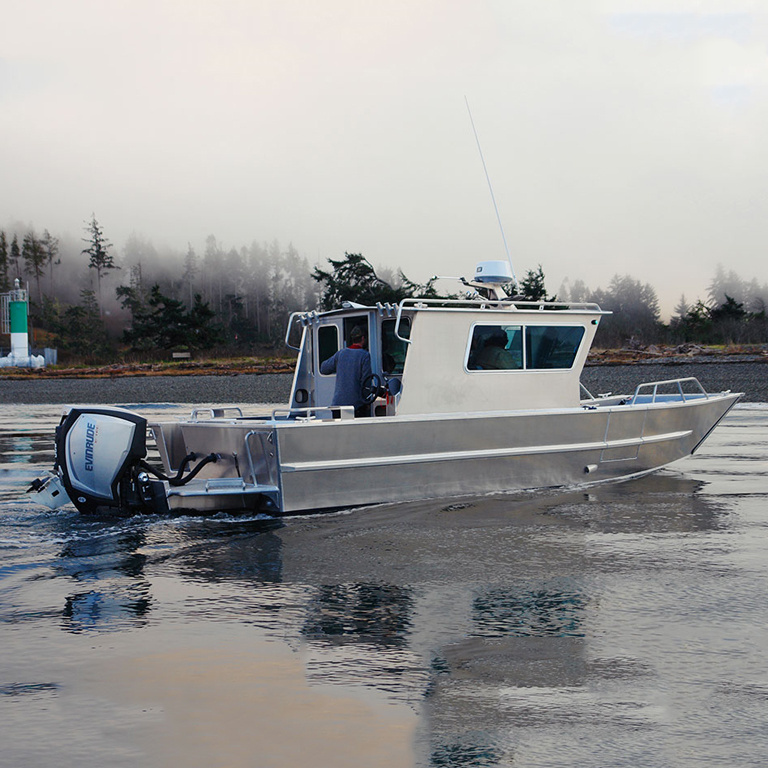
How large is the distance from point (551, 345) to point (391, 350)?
1969 millimetres

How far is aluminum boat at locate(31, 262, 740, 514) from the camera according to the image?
868 centimetres

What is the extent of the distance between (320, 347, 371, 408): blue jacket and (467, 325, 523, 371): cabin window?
1229 millimetres

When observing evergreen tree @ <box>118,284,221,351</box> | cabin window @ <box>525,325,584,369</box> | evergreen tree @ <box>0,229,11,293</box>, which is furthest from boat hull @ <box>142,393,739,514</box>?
evergreen tree @ <box>0,229,11,293</box>

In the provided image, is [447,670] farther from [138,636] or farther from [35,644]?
[35,644]

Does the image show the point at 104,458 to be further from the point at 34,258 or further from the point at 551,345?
the point at 34,258

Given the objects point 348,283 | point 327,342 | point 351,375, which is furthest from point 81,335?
point 351,375

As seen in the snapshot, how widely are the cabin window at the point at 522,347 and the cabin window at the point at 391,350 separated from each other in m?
0.75

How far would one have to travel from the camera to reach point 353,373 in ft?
31.9

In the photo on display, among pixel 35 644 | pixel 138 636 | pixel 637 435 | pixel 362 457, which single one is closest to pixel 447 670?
pixel 138 636

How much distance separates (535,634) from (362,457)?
4.21m

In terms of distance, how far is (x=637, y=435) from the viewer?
1162 cm

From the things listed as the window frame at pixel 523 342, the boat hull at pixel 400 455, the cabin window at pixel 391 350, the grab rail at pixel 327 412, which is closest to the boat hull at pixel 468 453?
the boat hull at pixel 400 455

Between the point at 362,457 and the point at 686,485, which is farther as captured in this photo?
the point at 686,485

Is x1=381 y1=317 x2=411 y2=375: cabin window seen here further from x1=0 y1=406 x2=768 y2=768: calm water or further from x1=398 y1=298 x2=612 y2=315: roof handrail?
x1=0 y1=406 x2=768 y2=768: calm water
